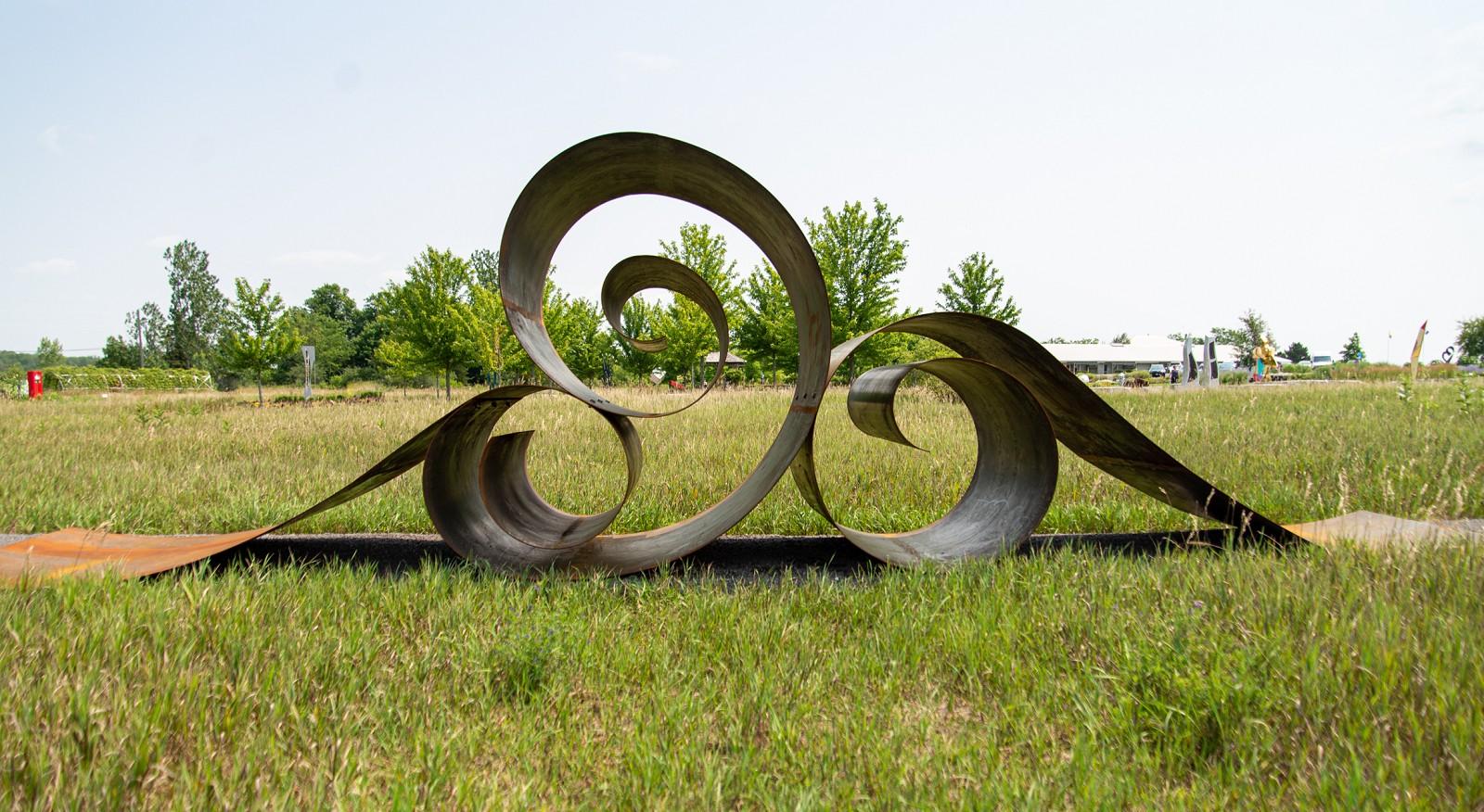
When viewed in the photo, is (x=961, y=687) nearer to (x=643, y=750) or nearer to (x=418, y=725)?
(x=643, y=750)

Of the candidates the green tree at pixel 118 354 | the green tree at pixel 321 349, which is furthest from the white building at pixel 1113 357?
the green tree at pixel 118 354

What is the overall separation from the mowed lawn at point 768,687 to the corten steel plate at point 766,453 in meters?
0.34

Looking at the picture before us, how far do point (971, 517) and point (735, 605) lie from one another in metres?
1.75

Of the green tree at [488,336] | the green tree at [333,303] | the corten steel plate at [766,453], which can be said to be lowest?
the corten steel plate at [766,453]

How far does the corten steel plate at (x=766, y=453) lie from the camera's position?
3.54m

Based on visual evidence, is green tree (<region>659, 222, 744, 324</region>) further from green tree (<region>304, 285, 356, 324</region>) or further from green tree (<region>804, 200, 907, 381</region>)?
green tree (<region>304, 285, 356, 324</region>)

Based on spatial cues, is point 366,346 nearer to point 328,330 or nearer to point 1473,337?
point 328,330

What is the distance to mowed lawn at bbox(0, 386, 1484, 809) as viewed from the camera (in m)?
1.75

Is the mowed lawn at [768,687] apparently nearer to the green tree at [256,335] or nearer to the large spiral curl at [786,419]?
the large spiral curl at [786,419]

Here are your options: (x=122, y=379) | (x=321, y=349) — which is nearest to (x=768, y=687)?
(x=122, y=379)

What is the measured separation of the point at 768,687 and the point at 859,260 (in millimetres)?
25691

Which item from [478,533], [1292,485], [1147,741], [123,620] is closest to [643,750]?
[1147,741]

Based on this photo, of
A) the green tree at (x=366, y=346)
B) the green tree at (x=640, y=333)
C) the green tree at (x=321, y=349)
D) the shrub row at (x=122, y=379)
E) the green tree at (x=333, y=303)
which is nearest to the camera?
the green tree at (x=640, y=333)

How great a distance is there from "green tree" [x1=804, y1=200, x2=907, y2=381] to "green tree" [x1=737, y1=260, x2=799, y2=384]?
6.77 ft
